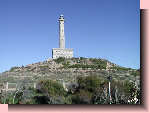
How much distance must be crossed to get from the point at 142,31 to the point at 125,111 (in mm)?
665

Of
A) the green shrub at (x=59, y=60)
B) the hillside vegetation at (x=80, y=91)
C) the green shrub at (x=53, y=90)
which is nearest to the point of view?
the hillside vegetation at (x=80, y=91)

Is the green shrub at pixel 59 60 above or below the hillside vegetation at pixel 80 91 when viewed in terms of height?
above

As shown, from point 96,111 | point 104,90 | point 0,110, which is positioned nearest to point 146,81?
point 96,111

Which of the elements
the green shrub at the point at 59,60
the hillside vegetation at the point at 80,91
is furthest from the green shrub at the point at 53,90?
the green shrub at the point at 59,60

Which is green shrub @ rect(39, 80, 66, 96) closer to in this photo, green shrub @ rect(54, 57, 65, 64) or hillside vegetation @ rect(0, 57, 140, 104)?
hillside vegetation @ rect(0, 57, 140, 104)

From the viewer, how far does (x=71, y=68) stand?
1445cm

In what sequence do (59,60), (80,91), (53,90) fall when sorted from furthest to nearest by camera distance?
(59,60)
(53,90)
(80,91)

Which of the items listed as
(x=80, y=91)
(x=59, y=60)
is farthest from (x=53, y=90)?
(x=59, y=60)

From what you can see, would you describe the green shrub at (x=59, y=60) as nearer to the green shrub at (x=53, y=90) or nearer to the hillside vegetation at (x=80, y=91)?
the hillside vegetation at (x=80, y=91)

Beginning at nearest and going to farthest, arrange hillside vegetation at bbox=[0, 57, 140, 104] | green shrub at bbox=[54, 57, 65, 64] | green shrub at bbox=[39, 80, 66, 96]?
hillside vegetation at bbox=[0, 57, 140, 104] → green shrub at bbox=[39, 80, 66, 96] → green shrub at bbox=[54, 57, 65, 64]

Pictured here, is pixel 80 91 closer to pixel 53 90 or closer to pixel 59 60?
pixel 53 90

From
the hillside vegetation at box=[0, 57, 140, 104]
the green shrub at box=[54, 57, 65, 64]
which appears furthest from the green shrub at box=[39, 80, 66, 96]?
the green shrub at box=[54, 57, 65, 64]

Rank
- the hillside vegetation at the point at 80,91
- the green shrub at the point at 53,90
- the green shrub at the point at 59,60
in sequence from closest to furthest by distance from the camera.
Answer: the hillside vegetation at the point at 80,91 → the green shrub at the point at 53,90 → the green shrub at the point at 59,60

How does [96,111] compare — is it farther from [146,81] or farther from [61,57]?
[61,57]
